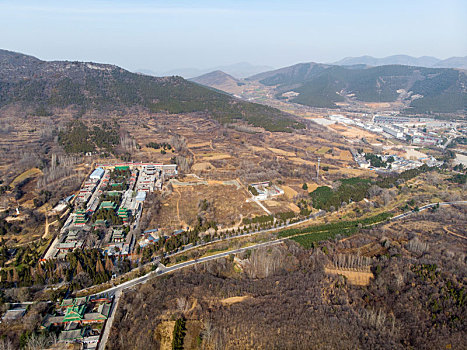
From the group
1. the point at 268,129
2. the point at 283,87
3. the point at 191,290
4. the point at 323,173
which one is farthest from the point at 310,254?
the point at 283,87

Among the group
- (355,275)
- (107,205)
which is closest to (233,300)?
(355,275)

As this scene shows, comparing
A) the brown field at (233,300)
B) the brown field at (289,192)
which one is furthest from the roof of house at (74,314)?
the brown field at (289,192)

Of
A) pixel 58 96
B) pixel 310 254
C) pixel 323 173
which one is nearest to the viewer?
pixel 310 254

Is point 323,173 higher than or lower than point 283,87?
lower

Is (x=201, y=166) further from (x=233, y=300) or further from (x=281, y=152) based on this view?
(x=233, y=300)

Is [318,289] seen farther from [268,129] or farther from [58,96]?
[58,96]

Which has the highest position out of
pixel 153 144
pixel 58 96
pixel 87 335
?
pixel 58 96
